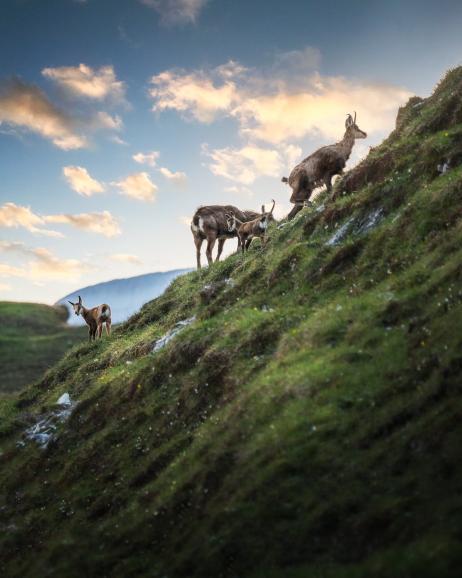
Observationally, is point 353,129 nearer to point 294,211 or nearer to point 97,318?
point 294,211

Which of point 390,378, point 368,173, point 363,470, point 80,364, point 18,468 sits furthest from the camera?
point 80,364

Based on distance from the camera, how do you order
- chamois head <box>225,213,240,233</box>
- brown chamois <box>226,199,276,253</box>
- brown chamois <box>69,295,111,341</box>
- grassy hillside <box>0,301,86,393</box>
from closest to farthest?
brown chamois <box>226,199,276,253</box>, chamois head <box>225,213,240,233</box>, brown chamois <box>69,295,111,341</box>, grassy hillside <box>0,301,86,393</box>

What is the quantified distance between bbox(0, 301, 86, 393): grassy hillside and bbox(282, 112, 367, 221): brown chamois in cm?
4397

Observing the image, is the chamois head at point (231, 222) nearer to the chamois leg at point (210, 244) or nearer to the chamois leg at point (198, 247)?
the chamois leg at point (210, 244)

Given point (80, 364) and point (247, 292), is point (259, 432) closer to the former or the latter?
point (247, 292)

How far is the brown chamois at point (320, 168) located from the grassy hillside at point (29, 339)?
144ft

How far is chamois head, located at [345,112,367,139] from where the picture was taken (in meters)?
34.8

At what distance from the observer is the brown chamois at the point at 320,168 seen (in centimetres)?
3350

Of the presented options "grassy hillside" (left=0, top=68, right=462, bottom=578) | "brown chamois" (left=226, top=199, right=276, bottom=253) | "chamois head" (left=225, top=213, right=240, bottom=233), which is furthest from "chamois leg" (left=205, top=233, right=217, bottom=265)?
"grassy hillside" (left=0, top=68, right=462, bottom=578)

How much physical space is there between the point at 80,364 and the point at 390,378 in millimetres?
23786

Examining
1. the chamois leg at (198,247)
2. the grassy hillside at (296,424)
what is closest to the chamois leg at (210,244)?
the chamois leg at (198,247)

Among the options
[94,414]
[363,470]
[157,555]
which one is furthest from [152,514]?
[94,414]

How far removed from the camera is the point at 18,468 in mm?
23016

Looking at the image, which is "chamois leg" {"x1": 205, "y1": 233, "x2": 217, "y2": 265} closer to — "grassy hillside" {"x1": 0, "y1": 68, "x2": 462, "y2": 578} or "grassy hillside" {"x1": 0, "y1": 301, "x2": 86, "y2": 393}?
"grassy hillside" {"x1": 0, "y1": 68, "x2": 462, "y2": 578}
